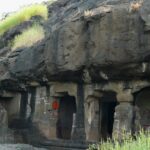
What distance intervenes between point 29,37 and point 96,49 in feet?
16.1

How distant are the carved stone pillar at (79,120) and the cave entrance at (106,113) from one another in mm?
652

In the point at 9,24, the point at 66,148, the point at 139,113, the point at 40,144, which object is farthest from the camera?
the point at 9,24

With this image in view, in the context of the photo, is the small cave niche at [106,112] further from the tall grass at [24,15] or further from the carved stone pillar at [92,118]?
the tall grass at [24,15]

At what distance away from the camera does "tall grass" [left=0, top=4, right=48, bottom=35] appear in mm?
19453

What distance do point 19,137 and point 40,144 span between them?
154 centimetres

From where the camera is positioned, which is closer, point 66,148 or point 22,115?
point 66,148

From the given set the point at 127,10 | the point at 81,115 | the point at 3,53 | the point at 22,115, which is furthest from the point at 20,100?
the point at 127,10

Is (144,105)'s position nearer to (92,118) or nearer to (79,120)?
(92,118)

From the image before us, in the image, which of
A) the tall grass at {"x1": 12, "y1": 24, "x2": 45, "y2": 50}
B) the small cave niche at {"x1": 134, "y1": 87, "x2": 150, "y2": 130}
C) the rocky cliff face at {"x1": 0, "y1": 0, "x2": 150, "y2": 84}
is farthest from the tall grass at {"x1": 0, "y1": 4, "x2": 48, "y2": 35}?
the small cave niche at {"x1": 134, "y1": 87, "x2": 150, "y2": 130}

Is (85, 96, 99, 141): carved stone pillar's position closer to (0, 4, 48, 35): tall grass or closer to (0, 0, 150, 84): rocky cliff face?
(0, 0, 150, 84): rocky cliff face

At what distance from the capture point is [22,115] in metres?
17.1

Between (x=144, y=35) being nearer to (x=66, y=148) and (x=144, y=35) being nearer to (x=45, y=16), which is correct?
(x=66, y=148)

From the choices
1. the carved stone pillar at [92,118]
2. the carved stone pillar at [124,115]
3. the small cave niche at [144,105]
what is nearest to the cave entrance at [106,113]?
the carved stone pillar at [92,118]

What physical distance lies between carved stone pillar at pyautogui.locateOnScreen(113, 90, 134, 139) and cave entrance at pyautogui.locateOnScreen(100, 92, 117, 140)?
98cm
